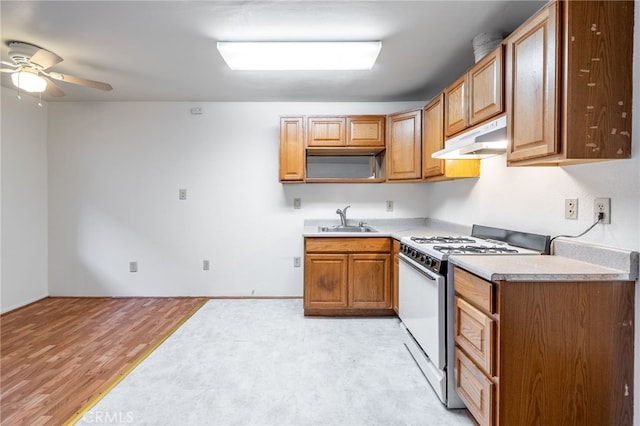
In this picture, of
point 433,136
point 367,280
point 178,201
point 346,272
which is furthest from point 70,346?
point 433,136

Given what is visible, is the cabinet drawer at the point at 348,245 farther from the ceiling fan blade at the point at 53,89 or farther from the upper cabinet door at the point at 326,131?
the ceiling fan blade at the point at 53,89

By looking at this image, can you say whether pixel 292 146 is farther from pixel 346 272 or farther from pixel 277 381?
pixel 277 381

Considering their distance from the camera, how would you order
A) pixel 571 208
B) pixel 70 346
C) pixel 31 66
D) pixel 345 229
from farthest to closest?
pixel 345 229 < pixel 70 346 < pixel 31 66 < pixel 571 208

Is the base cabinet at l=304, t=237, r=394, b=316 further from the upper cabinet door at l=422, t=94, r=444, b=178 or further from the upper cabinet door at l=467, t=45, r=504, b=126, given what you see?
the upper cabinet door at l=467, t=45, r=504, b=126

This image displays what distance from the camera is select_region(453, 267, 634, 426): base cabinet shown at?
4.25 feet

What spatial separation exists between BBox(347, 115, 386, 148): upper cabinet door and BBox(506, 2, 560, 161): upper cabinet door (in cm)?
167

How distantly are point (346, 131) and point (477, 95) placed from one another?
1526 mm

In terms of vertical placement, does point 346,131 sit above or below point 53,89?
below

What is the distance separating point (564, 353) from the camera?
4.27 feet

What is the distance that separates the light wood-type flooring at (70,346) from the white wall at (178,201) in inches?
13.9

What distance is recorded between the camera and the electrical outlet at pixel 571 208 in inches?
64.7

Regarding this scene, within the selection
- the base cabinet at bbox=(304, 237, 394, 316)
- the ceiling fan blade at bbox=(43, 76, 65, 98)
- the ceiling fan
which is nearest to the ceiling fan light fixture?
the ceiling fan

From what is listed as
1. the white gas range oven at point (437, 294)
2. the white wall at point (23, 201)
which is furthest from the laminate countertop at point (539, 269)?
the white wall at point (23, 201)

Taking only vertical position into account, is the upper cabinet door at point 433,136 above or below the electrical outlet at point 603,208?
above
